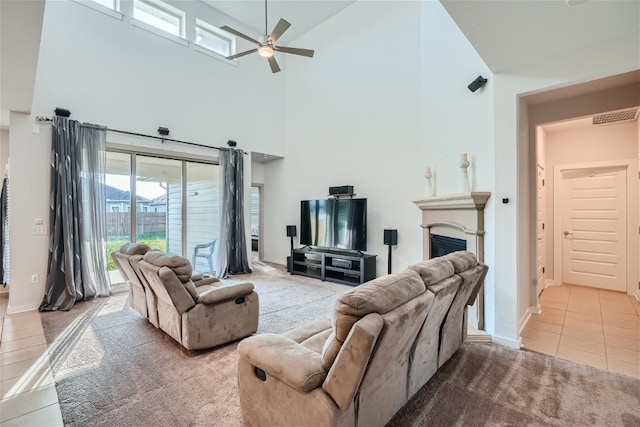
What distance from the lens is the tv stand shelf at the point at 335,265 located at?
17.2ft

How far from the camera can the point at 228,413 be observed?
1896 millimetres

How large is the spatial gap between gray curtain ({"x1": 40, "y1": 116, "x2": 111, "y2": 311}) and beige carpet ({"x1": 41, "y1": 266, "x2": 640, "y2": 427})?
1140 mm

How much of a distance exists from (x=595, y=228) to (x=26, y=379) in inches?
293

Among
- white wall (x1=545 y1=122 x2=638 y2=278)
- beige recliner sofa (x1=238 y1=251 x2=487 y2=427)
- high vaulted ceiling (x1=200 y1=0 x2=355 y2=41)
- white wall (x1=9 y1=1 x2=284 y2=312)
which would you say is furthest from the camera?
high vaulted ceiling (x1=200 y1=0 x2=355 y2=41)

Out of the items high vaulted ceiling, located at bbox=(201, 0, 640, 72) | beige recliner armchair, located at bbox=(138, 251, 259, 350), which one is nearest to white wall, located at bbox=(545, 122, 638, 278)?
high vaulted ceiling, located at bbox=(201, 0, 640, 72)

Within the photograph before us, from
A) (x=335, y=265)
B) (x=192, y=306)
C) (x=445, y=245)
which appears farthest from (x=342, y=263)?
(x=192, y=306)

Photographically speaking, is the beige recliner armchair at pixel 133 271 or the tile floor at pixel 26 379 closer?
the tile floor at pixel 26 379

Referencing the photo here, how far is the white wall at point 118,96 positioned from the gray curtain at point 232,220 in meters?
0.28

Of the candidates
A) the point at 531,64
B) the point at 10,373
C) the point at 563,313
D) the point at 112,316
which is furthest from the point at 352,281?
the point at 10,373

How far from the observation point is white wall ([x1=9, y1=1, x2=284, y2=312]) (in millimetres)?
4004

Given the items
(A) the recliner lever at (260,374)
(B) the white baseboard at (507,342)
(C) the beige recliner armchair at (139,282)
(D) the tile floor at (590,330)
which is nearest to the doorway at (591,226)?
(D) the tile floor at (590,330)

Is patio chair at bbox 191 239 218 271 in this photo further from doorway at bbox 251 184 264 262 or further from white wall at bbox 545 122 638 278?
white wall at bbox 545 122 638 278

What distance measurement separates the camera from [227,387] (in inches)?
85.9

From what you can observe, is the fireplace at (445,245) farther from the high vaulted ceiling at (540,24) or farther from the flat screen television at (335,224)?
the high vaulted ceiling at (540,24)
